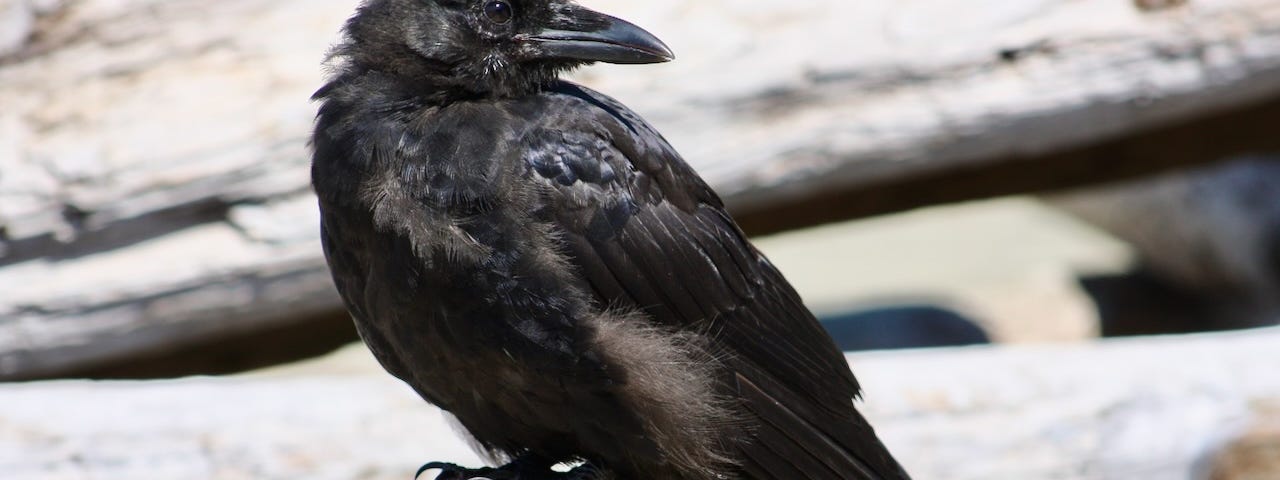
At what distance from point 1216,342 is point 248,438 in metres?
2.99

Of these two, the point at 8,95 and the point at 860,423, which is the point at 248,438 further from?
the point at 860,423

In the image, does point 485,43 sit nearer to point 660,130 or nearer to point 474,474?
point 474,474

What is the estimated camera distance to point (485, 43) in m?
3.46

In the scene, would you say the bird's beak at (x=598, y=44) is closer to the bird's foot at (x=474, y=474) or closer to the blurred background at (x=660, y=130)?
the bird's foot at (x=474, y=474)

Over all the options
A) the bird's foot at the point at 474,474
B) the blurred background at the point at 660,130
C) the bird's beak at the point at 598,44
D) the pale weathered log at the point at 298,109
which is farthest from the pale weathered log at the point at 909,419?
the bird's beak at the point at 598,44

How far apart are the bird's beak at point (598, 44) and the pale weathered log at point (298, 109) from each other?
1.30 metres

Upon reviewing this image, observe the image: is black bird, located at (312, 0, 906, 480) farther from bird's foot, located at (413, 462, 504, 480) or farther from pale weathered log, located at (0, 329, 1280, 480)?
pale weathered log, located at (0, 329, 1280, 480)

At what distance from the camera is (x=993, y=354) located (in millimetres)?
4586

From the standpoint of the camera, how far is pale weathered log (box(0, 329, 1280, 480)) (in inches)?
165

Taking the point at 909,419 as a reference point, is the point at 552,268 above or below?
below

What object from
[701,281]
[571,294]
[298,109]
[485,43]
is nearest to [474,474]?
[571,294]

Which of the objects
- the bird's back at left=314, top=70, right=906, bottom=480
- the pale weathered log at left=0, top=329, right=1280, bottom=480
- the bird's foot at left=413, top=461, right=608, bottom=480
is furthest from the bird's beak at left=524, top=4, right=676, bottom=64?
the pale weathered log at left=0, top=329, right=1280, bottom=480

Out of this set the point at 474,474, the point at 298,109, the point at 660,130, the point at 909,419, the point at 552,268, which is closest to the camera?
the point at 552,268

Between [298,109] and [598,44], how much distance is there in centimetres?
151
